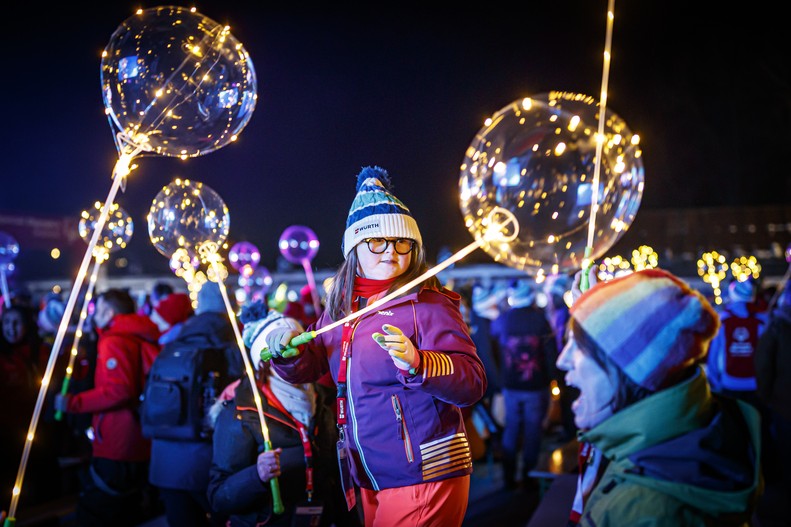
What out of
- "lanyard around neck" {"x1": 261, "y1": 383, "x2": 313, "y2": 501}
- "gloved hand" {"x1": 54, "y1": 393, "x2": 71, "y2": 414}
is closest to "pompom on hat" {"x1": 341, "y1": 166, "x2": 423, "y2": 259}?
"lanyard around neck" {"x1": 261, "y1": 383, "x2": 313, "y2": 501}

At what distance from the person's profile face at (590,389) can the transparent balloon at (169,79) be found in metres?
2.27

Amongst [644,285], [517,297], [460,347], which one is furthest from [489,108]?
[644,285]

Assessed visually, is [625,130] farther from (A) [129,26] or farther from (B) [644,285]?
(A) [129,26]

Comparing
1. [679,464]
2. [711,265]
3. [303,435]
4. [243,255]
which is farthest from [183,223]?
[711,265]

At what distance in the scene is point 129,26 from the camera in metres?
3.05

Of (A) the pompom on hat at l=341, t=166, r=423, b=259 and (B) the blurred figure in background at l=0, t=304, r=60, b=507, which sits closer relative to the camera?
(A) the pompom on hat at l=341, t=166, r=423, b=259

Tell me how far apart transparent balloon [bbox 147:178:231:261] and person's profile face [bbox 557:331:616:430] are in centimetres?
321

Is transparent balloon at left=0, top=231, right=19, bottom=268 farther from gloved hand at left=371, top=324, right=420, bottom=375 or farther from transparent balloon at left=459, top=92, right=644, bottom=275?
gloved hand at left=371, top=324, right=420, bottom=375

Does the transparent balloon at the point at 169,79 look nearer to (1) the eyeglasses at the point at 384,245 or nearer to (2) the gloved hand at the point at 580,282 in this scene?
(1) the eyeglasses at the point at 384,245

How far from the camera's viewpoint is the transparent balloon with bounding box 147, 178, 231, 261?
4.55 meters

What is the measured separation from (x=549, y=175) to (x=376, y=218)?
780 mm

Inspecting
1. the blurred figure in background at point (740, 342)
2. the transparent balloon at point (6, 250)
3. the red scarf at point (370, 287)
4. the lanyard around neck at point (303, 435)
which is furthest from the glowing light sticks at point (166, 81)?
the transparent balloon at point (6, 250)

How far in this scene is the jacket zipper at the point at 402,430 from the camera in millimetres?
2482

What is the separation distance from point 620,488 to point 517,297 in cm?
594
